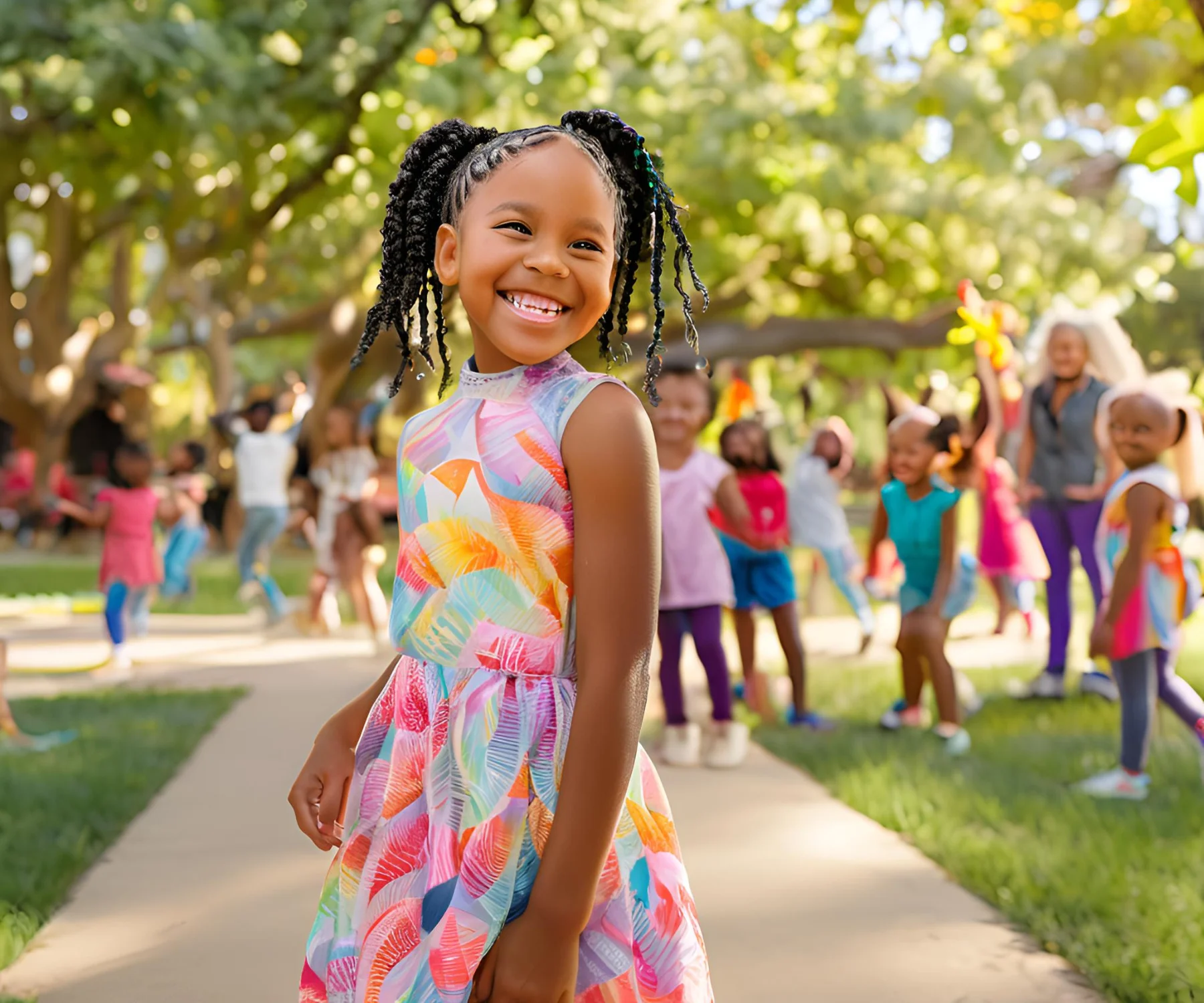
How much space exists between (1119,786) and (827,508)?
4.66 metres

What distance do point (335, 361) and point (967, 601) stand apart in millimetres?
13247

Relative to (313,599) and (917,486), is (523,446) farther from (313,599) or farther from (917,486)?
(313,599)

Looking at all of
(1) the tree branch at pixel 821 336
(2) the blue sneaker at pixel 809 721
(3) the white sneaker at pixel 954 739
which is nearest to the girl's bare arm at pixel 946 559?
A: (3) the white sneaker at pixel 954 739

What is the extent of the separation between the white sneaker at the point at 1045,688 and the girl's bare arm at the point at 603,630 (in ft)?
19.6

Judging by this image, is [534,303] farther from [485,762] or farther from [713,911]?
[713,911]

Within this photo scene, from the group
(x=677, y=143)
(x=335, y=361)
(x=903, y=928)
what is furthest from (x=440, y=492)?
(x=335, y=361)

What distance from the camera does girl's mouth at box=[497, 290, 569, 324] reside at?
188 cm

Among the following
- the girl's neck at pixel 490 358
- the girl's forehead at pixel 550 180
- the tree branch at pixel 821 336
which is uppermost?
the tree branch at pixel 821 336

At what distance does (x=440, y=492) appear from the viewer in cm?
187

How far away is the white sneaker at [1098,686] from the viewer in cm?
725

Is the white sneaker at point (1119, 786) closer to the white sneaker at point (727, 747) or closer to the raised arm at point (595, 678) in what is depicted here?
the white sneaker at point (727, 747)

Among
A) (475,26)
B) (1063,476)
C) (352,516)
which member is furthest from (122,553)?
(475,26)

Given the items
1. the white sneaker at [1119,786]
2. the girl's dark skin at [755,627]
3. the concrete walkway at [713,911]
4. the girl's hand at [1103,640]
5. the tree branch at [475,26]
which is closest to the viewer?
the concrete walkway at [713,911]

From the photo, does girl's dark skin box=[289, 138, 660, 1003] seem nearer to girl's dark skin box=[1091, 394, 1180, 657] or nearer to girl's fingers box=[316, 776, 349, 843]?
girl's fingers box=[316, 776, 349, 843]
